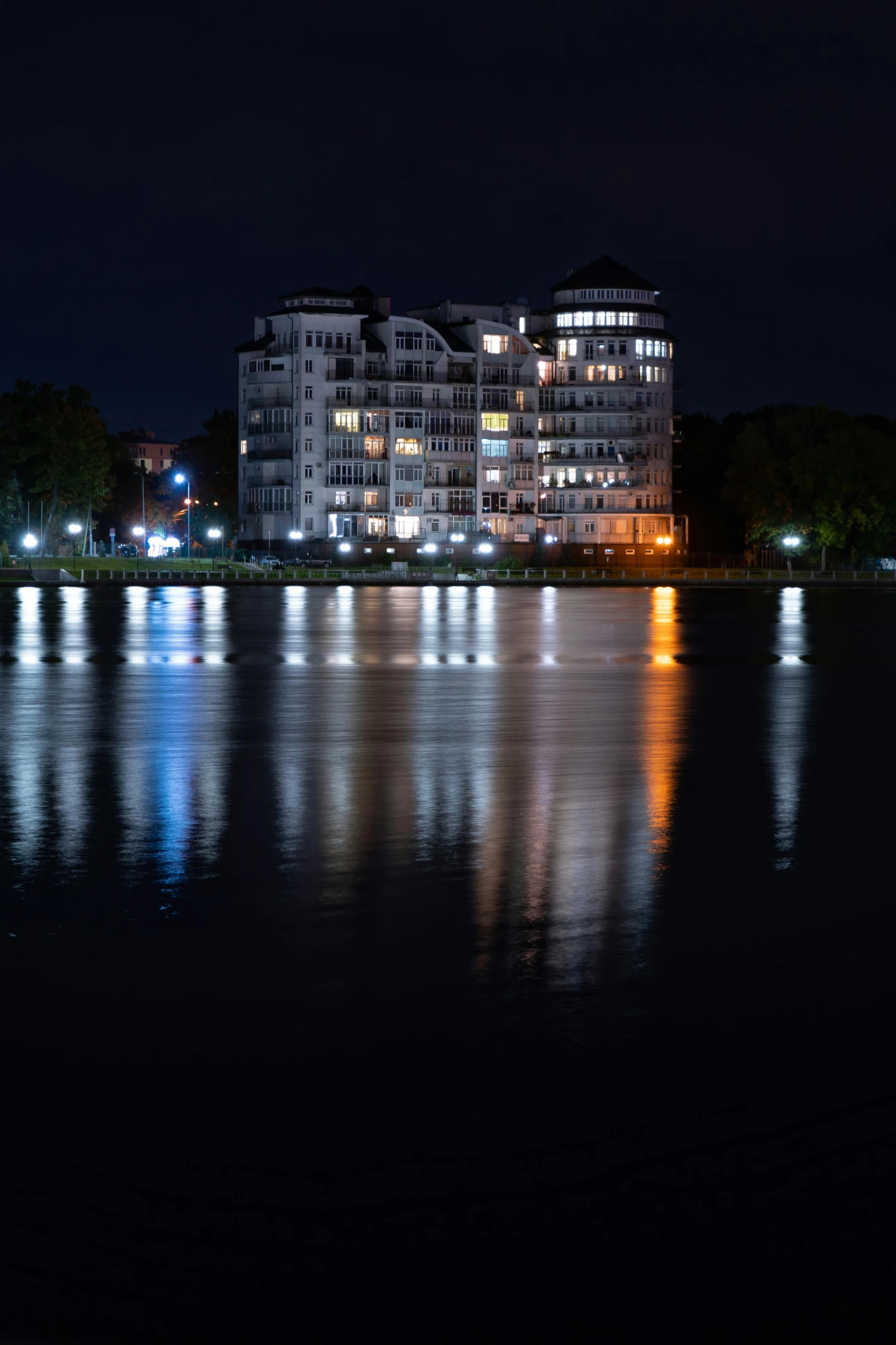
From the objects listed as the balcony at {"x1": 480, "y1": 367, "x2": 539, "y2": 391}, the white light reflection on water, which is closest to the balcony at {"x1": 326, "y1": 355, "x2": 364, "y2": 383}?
the balcony at {"x1": 480, "y1": 367, "x2": 539, "y2": 391}

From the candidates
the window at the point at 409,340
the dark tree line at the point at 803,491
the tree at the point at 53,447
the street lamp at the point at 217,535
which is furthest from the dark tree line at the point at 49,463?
the dark tree line at the point at 803,491

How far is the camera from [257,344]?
138m

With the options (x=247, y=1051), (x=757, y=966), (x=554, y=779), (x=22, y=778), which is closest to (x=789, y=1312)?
(x=247, y=1051)

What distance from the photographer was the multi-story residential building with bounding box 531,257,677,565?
141 metres

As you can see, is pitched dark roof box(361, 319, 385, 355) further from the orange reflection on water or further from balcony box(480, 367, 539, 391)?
the orange reflection on water

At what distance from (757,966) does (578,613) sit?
55712 millimetres

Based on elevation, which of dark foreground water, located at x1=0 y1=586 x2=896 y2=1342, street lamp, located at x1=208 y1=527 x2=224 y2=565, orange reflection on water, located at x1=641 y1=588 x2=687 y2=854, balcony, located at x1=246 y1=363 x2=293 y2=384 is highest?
balcony, located at x1=246 y1=363 x2=293 y2=384

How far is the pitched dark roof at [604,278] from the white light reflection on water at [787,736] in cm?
10157

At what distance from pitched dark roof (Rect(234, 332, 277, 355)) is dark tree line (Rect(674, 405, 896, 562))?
39.7 metres

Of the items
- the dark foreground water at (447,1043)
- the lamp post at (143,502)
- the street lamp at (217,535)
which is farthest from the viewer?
the lamp post at (143,502)

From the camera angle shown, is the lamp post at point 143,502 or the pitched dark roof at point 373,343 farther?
the lamp post at point 143,502

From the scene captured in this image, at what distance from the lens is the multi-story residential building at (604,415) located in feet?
463

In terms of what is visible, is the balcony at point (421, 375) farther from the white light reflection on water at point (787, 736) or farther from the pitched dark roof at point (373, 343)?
the white light reflection on water at point (787, 736)

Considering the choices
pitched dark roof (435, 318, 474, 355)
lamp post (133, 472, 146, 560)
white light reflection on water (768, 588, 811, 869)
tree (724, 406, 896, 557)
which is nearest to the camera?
white light reflection on water (768, 588, 811, 869)
